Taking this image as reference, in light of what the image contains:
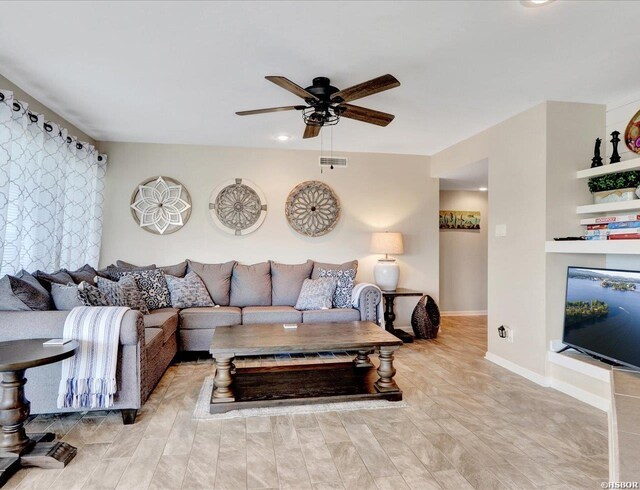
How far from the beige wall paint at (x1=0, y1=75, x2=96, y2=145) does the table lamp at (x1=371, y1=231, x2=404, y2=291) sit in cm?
374

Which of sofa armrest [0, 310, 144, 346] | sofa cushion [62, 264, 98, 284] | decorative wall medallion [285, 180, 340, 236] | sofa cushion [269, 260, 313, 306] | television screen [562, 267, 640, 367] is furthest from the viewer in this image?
decorative wall medallion [285, 180, 340, 236]

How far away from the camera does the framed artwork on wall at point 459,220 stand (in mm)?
6590

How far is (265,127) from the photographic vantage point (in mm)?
4121

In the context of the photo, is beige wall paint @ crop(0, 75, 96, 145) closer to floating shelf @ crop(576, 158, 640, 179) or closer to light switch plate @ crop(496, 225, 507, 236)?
light switch plate @ crop(496, 225, 507, 236)

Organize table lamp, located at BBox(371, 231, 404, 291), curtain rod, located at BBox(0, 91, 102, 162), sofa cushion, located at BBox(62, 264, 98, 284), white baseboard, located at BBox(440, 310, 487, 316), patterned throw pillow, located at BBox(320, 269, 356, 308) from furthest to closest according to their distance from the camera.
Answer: white baseboard, located at BBox(440, 310, 487, 316) < table lamp, located at BBox(371, 231, 404, 291) < patterned throw pillow, located at BBox(320, 269, 356, 308) < sofa cushion, located at BBox(62, 264, 98, 284) < curtain rod, located at BBox(0, 91, 102, 162)

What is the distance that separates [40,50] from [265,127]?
2.03 m

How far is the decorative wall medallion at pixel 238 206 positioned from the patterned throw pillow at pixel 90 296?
2.10 m

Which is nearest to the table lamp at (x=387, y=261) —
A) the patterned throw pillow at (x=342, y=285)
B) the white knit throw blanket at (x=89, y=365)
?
the patterned throw pillow at (x=342, y=285)

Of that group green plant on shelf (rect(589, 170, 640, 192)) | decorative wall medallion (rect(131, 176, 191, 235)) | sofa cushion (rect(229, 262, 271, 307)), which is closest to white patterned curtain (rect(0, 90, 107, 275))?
decorative wall medallion (rect(131, 176, 191, 235))

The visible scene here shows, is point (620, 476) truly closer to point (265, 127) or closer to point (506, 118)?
point (506, 118)

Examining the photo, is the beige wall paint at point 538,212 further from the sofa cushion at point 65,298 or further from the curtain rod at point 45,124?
the curtain rod at point 45,124

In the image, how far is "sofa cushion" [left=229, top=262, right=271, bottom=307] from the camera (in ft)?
14.9

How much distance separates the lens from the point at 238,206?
4984mm

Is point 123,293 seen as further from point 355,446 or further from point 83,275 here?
point 355,446
